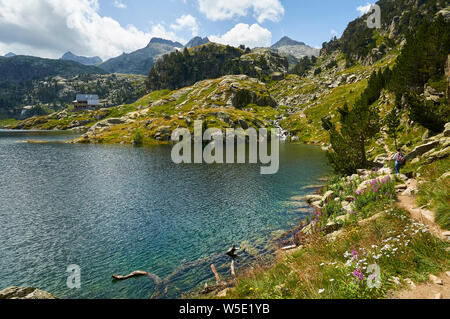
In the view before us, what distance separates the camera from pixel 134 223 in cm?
3008

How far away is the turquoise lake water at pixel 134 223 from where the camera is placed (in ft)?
65.8

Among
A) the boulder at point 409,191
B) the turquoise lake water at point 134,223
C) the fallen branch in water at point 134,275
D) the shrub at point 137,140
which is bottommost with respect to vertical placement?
the fallen branch in water at point 134,275

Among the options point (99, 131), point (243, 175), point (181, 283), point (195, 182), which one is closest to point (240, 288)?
point (181, 283)

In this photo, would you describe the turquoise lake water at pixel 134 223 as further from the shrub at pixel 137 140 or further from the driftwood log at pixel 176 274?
the shrub at pixel 137 140

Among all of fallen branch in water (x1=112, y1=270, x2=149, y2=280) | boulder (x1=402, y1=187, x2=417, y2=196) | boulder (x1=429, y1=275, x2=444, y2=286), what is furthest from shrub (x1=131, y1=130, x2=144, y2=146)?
boulder (x1=429, y1=275, x2=444, y2=286)

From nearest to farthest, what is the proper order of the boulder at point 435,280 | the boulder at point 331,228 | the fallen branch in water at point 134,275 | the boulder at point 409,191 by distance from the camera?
the boulder at point 435,280 < the fallen branch in water at point 134,275 < the boulder at point 409,191 < the boulder at point 331,228

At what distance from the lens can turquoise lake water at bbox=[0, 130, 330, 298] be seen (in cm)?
2006

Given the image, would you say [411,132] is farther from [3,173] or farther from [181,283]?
[3,173]

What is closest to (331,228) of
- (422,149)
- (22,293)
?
(422,149)

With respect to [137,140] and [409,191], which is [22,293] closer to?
[409,191]

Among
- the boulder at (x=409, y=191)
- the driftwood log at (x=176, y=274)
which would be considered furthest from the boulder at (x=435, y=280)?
the boulder at (x=409, y=191)

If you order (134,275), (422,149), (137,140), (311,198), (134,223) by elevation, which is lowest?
(134,275)

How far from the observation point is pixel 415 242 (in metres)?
10.9
